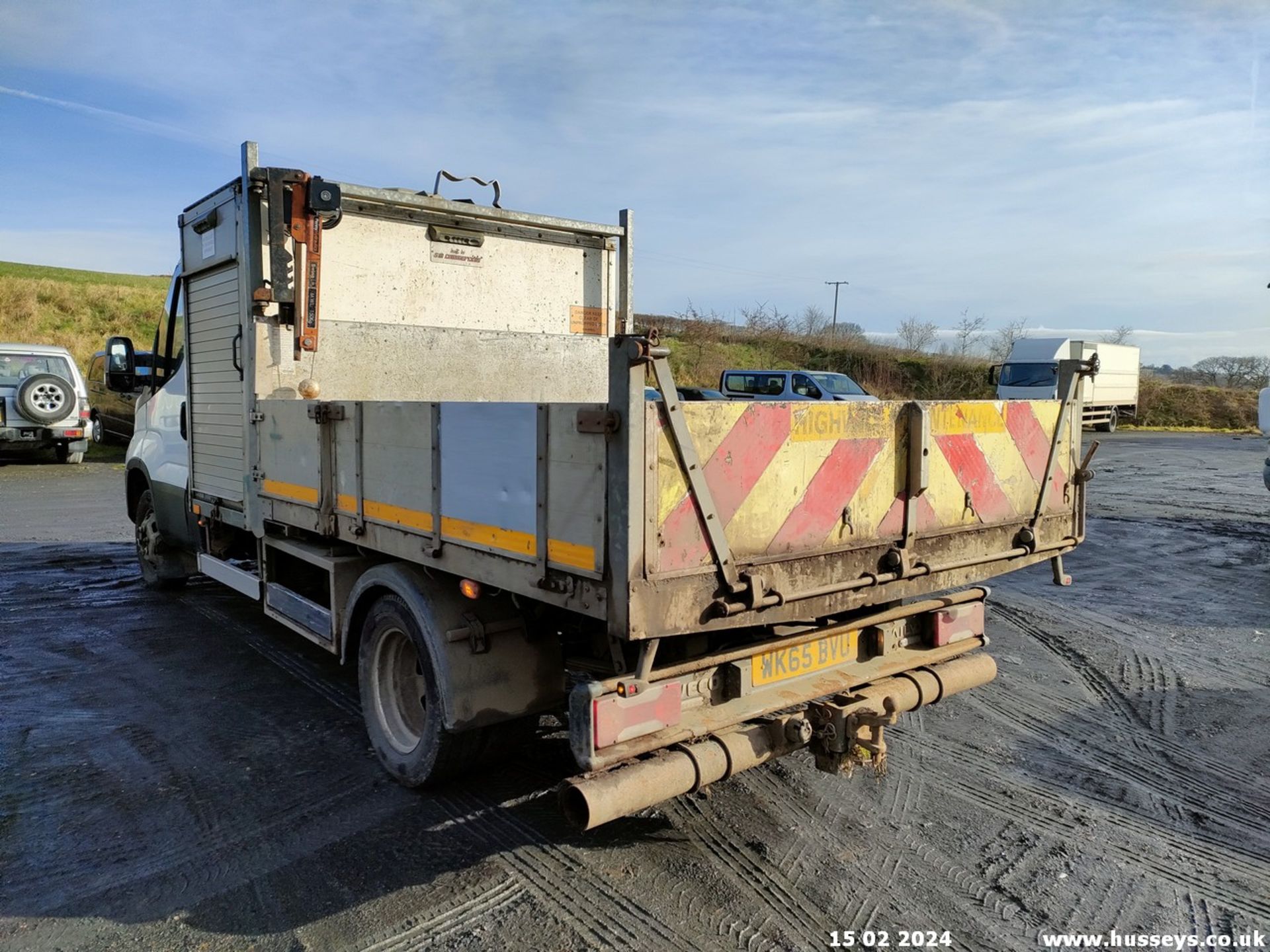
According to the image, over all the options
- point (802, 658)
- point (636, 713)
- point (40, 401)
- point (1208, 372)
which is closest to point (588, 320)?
point (802, 658)

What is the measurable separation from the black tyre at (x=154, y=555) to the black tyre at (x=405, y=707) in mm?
4215

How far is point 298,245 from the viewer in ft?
17.2

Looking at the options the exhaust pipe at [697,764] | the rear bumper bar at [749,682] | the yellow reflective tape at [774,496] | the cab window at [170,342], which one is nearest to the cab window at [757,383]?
the cab window at [170,342]

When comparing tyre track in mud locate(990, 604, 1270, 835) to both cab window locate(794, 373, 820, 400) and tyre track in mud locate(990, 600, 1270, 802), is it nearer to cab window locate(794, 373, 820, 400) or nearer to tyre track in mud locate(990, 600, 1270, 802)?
tyre track in mud locate(990, 600, 1270, 802)

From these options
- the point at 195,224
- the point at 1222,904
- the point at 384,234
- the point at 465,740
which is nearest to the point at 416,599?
the point at 465,740

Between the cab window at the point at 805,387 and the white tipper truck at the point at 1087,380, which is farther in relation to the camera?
the white tipper truck at the point at 1087,380

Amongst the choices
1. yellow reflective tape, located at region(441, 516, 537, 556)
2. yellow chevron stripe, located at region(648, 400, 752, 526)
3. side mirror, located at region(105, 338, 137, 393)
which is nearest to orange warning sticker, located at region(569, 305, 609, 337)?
yellow reflective tape, located at region(441, 516, 537, 556)

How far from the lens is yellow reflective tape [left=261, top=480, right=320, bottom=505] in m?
4.68

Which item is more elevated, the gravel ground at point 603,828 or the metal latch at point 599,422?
the metal latch at point 599,422

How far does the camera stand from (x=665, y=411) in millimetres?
2850

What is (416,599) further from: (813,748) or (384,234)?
(384,234)

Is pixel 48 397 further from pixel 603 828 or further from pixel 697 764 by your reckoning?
pixel 697 764

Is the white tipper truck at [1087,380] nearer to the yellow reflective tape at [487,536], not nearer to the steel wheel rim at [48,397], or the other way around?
the yellow reflective tape at [487,536]

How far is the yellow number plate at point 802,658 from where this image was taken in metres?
3.58
